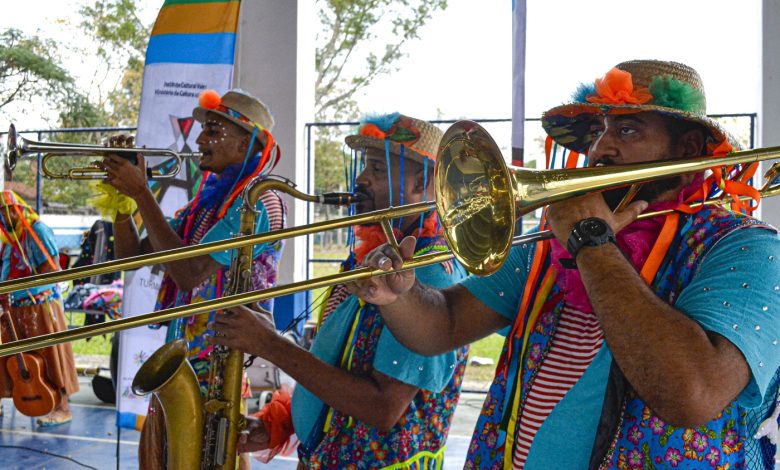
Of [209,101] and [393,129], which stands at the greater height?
[209,101]

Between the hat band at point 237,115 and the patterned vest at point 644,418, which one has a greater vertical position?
the hat band at point 237,115

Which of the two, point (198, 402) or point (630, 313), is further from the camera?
point (198, 402)

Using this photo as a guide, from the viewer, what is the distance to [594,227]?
4.66 feet

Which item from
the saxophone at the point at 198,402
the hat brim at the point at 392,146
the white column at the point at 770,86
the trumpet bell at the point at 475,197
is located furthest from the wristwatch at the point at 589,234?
the white column at the point at 770,86

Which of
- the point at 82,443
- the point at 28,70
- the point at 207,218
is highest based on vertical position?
the point at 28,70

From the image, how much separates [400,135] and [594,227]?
1.17m

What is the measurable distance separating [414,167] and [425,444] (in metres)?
0.89

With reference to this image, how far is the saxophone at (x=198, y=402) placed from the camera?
2.28m

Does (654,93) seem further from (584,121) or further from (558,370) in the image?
(558,370)

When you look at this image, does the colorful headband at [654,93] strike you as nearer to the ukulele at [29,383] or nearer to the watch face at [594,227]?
the watch face at [594,227]

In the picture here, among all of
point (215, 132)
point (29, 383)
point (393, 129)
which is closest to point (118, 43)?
point (29, 383)

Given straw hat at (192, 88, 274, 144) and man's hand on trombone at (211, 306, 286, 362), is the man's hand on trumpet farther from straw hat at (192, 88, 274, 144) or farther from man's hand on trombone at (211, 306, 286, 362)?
man's hand on trombone at (211, 306, 286, 362)

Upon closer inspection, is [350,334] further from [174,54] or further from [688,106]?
[174,54]

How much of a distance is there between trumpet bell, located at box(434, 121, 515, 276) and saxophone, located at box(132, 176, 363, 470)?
0.72 meters
